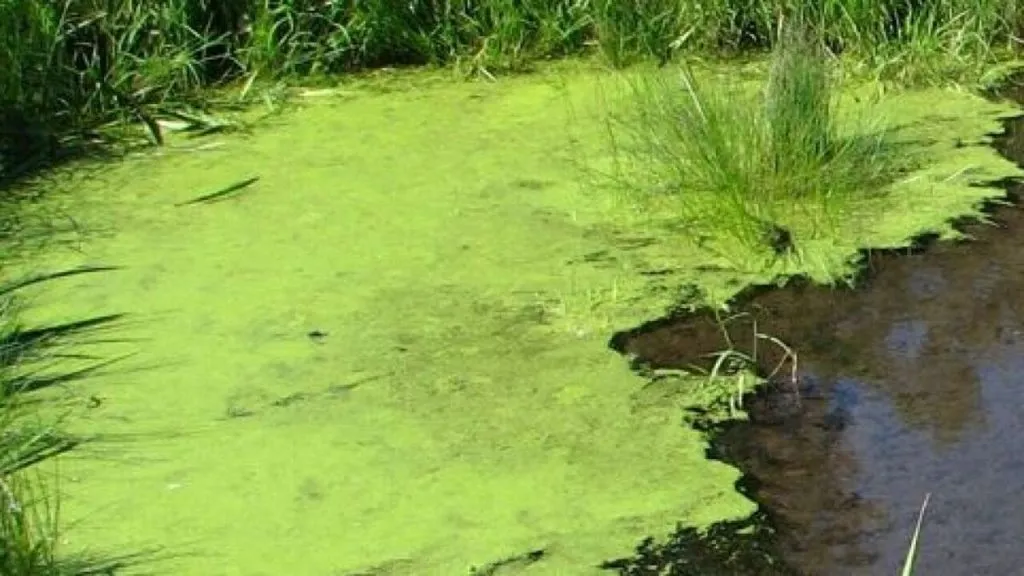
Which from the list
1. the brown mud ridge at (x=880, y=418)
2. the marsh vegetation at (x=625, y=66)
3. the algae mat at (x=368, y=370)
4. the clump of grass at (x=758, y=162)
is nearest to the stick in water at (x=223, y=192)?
the algae mat at (x=368, y=370)

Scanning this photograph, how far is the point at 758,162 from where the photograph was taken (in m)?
3.56

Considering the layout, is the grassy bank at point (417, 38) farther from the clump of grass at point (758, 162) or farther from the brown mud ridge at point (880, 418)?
the brown mud ridge at point (880, 418)

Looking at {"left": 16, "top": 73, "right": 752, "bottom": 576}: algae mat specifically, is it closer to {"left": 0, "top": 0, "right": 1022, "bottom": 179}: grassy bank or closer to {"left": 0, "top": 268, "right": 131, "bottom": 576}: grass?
{"left": 0, "top": 268, "right": 131, "bottom": 576}: grass

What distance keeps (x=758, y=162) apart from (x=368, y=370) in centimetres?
96

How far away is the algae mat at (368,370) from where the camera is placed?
8.18 ft

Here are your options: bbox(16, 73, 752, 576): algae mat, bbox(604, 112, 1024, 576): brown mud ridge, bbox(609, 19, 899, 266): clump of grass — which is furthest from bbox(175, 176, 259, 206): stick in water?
bbox(604, 112, 1024, 576): brown mud ridge

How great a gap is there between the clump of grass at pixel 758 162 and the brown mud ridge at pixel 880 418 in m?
0.19

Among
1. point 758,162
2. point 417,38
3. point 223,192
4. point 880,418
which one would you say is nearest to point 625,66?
point 417,38

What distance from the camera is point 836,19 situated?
448 centimetres

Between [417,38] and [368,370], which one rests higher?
[417,38]

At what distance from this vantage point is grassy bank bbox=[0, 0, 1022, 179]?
13.8 feet

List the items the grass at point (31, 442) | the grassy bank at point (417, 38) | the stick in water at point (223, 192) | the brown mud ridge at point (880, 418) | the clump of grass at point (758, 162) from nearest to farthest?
the grass at point (31, 442) < the brown mud ridge at point (880, 418) < the clump of grass at point (758, 162) < the stick in water at point (223, 192) < the grassy bank at point (417, 38)

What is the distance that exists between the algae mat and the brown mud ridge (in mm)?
78

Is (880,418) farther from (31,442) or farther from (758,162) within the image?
(31,442)
